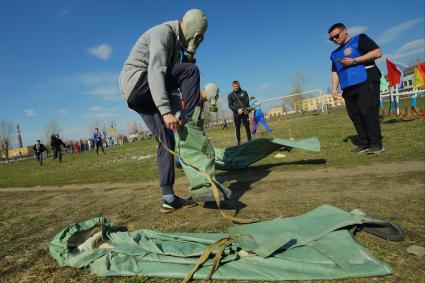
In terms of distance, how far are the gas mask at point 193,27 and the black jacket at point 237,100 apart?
7144 millimetres

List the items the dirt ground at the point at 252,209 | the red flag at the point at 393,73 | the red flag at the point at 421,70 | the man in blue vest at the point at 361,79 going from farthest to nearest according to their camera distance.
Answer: the red flag at the point at 421,70
the red flag at the point at 393,73
the man in blue vest at the point at 361,79
the dirt ground at the point at 252,209

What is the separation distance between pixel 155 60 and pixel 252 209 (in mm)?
1578

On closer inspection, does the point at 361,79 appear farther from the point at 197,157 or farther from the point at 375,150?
the point at 197,157

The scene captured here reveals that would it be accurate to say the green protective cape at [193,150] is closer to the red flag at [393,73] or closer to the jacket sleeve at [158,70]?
the jacket sleeve at [158,70]

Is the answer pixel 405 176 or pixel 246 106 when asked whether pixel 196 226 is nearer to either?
pixel 405 176

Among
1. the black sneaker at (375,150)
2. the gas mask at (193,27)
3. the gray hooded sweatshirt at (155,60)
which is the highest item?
the gas mask at (193,27)

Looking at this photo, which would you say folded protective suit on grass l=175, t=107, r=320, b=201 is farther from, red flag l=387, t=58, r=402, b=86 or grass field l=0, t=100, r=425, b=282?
red flag l=387, t=58, r=402, b=86

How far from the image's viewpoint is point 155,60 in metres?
2.78

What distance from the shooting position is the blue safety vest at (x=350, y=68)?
5355 millimetres

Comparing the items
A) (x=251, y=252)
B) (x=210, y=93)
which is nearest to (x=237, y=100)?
(x=210, y=93)

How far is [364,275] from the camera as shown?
4.85 feet

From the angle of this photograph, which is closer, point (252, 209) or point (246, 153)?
point (252, 209)

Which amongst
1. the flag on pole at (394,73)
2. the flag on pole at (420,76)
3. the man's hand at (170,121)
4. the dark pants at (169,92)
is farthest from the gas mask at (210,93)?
the flag on pole at (420,76)

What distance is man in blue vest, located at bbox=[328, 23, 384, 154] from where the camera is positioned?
5.25m
